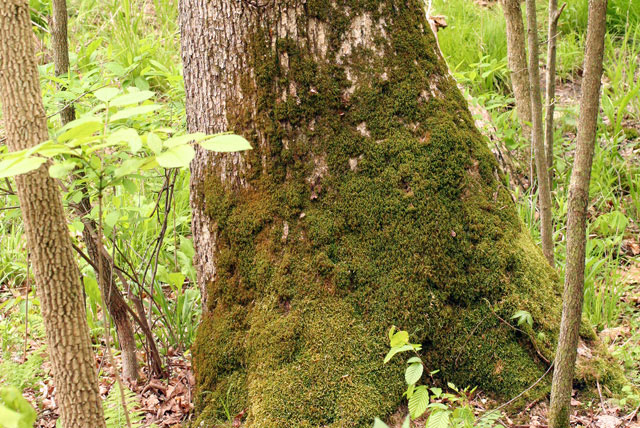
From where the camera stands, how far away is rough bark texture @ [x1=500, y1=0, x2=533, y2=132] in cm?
454

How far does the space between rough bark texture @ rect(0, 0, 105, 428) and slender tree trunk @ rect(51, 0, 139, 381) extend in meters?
1.17

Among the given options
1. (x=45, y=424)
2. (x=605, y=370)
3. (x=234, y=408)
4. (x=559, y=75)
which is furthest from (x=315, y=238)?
(x=559, y=75)

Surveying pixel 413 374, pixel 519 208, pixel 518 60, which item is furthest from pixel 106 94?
pixel 518 60

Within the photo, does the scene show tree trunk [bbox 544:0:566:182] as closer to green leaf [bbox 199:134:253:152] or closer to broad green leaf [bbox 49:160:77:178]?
green leaf [bbox 199:134:253:152]

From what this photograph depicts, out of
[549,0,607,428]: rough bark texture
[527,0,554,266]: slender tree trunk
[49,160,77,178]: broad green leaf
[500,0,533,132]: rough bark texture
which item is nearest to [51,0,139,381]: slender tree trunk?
[49,160,77,178]: broad green leaf

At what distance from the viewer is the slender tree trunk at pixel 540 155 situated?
9.88ft

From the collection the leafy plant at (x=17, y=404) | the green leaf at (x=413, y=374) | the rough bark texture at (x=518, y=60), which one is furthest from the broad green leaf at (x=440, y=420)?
the rough bark texture at (x=518, y=60)

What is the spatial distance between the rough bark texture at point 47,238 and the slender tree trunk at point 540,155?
7.56 feet

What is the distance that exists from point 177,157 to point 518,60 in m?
4.09

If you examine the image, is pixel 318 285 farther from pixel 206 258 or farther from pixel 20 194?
pixel 20 194

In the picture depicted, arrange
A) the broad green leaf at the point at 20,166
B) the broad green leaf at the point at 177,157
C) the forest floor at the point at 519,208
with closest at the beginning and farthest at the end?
the broad green leaf at the point at 20,166 < the broad green leaf at the point at 177,157 < the forest floor at the point at 519,208

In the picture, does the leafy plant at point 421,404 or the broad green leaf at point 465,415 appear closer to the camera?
the leafy plant at point 421,404

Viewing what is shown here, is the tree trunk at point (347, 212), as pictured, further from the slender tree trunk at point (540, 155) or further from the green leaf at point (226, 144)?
the green leaf at point (226, 144)

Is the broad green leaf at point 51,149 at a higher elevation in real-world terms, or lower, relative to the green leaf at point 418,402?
higher
